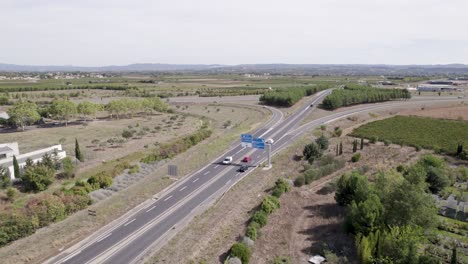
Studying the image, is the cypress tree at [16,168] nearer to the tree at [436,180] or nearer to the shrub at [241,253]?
the shrub at [241,253]

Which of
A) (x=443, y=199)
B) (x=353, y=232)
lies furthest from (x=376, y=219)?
(x=443, y=199)

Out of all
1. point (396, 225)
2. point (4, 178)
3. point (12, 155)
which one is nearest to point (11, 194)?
point (4, 178)

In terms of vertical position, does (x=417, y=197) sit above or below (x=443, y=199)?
above

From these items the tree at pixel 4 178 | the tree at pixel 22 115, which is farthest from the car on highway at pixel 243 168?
the tree at pixel 22 115

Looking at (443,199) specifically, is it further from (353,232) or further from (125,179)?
(125,179)

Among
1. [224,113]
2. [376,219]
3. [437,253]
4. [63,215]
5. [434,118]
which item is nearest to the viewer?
[437,253]
